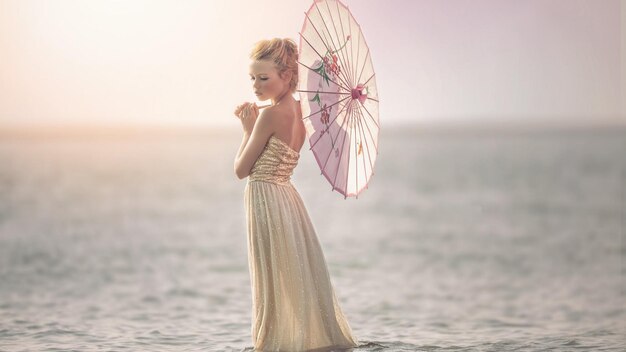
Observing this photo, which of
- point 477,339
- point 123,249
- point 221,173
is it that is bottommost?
point 477,339

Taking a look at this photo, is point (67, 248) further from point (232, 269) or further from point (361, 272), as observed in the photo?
point (361, 272)

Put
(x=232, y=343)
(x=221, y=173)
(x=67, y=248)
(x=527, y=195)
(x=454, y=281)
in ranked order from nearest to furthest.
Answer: (x=232, y=343) < (x=454, y=281) < (x=67, y=248) < (x=527, y=195) < (x=221, y=173)

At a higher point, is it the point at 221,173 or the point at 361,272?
the point at 221,173

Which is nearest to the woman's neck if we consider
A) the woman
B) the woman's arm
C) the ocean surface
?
the woman

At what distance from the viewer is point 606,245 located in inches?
629

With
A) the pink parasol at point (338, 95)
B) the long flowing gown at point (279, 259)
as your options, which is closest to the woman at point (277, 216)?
the long flowing gown at point (279, 259)

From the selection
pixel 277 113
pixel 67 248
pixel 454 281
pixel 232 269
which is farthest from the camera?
pixel 67 248

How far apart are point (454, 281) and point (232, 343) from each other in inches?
190

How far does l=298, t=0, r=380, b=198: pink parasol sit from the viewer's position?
5793 mm

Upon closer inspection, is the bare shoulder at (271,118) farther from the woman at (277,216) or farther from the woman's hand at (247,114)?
the woman's hand at (247,114)

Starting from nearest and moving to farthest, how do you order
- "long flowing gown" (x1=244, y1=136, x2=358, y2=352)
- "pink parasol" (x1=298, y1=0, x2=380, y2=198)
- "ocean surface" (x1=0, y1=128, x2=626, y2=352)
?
1. "pink parasol" (x1=298, y1=0, x2=380, y2=198)
2. "long flowing gown" (x1=244, y1=136, x2=358, y2=352)
3. "ocean surface" (x1=0, y1=128, x2=626, y2=352)

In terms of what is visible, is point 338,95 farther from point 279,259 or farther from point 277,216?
point 279,259

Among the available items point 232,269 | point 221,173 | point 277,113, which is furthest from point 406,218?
point 221,173

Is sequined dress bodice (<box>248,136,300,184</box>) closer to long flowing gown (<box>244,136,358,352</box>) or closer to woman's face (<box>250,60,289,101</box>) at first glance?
long flowing gown (<box>244,136,358,352</box>)
